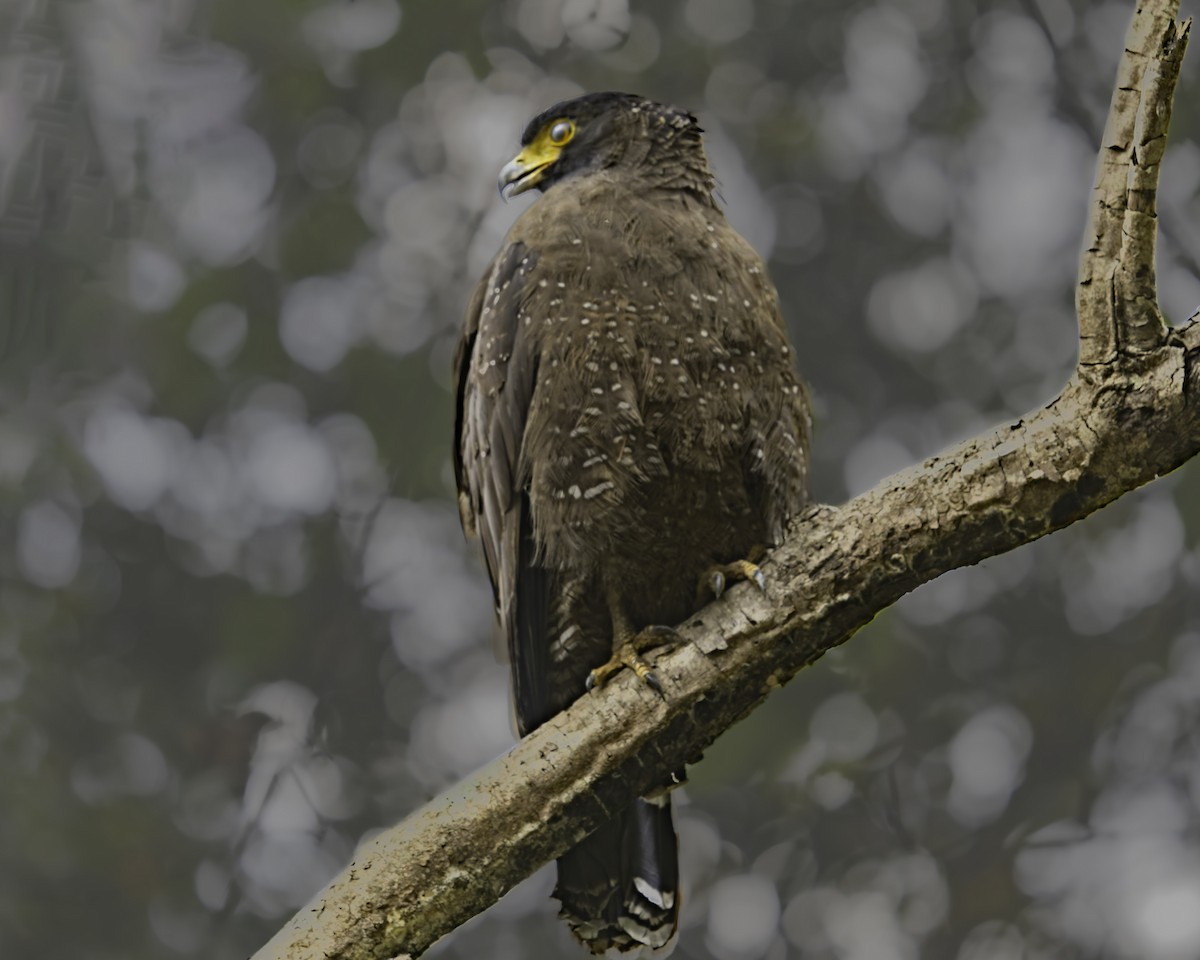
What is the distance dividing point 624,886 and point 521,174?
2.57 metres

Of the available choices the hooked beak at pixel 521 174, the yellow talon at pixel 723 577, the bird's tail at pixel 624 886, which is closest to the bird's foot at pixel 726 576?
the yellow talon at pixel 723 577

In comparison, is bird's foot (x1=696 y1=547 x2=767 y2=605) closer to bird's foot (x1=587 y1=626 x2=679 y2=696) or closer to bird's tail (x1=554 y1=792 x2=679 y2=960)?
bird's foot (x1=587 y1=626 x2=679 y2=696)

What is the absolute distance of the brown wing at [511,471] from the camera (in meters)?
4.02

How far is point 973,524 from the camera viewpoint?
3064mm

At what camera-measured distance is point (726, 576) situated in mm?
3664

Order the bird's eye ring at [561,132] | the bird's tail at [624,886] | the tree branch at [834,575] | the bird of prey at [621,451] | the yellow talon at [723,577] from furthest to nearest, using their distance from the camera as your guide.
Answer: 1. the bird's eye ring at [561,132]
2. the bird's tail at [624,886]
3. the bird of prey at [621,451]
4. the yellow talon at [723,577]
5. the tree branch at [834,575]

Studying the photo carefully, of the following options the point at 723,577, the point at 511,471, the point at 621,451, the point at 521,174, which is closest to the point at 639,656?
the point at 723,577

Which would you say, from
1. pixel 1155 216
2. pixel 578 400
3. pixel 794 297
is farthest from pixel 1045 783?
pixel 1155 216

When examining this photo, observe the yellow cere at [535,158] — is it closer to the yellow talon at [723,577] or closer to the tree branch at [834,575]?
the yellow talon at [723,577]

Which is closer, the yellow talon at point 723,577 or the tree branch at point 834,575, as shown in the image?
the tree branch at point 834,575

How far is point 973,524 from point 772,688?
674 millimetres

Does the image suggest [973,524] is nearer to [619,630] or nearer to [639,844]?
[619,630]

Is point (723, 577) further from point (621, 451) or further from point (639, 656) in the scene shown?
point (621, 451)

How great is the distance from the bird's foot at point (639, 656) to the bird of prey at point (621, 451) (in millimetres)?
19
